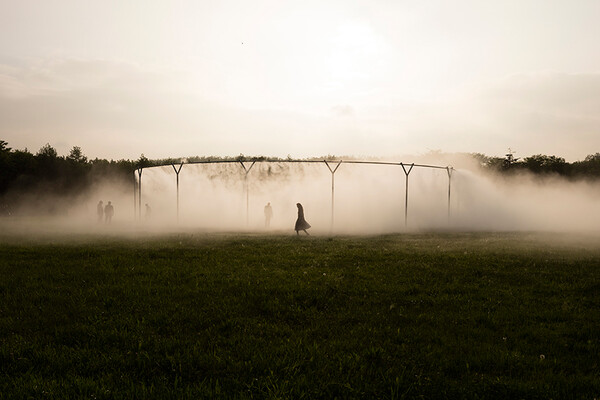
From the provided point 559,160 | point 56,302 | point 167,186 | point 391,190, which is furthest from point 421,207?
point 559,160

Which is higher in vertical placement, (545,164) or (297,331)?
(545,164)

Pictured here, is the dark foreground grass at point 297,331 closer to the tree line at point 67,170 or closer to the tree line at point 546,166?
the tree line at point 67,170

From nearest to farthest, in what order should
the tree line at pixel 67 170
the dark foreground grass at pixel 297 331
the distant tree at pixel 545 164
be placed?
the dark foreground grass at pixel 297 331, the tree line at pixel 67 170, the distant tree at pixel 545 164

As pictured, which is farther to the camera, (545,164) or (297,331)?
(545,164)

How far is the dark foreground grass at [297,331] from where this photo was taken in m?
5.42

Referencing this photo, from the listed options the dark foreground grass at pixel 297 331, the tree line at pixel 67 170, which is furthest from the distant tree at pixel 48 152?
the dark foreground grass at pixel 297 331

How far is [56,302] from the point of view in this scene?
930 centimetres

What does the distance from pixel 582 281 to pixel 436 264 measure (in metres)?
3.91

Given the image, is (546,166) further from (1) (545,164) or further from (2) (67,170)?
(2) (67,170)

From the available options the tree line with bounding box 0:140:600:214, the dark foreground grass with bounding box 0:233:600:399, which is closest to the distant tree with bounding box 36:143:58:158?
the tree line with bounding box 0:140:600:214

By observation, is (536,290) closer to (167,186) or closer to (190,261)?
(190,261)

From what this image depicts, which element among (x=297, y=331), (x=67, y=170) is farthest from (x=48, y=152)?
(x=297, y=331)

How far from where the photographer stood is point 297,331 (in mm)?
7477

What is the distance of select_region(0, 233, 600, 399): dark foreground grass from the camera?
17.8 ft
